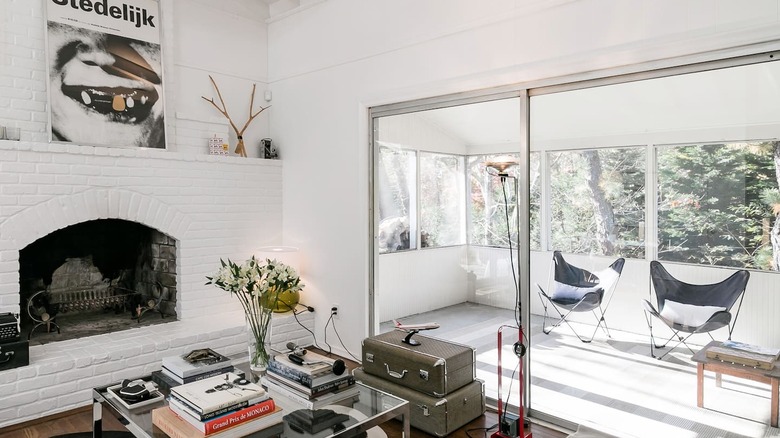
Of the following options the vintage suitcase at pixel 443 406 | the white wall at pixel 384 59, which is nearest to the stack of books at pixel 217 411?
the vintage suitcase at pixel 443 406

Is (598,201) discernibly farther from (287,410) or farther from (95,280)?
(95,280)

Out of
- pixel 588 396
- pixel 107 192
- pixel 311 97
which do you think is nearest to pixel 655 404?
pixel 588 396

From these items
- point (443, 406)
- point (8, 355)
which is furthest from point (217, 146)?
point (443, 406)

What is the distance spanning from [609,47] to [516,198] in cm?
98

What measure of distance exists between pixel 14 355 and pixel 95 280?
1175 millimetres

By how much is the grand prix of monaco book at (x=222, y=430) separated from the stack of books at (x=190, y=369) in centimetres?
31

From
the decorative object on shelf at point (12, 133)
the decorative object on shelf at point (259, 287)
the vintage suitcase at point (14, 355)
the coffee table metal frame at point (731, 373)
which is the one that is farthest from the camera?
the decorative object on shelf at point (12, 133)

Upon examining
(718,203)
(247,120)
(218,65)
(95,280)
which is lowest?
(95,280)

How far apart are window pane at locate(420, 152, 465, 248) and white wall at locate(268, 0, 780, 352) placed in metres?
0.48

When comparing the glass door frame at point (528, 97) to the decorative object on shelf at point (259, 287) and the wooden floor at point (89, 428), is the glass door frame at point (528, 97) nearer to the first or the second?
the wooden floor at point (89, 428)

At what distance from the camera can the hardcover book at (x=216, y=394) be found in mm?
1897

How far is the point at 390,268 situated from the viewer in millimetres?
3932

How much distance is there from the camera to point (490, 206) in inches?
129

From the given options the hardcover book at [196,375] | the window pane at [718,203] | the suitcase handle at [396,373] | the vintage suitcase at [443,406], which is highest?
the window pane at [718,203]
